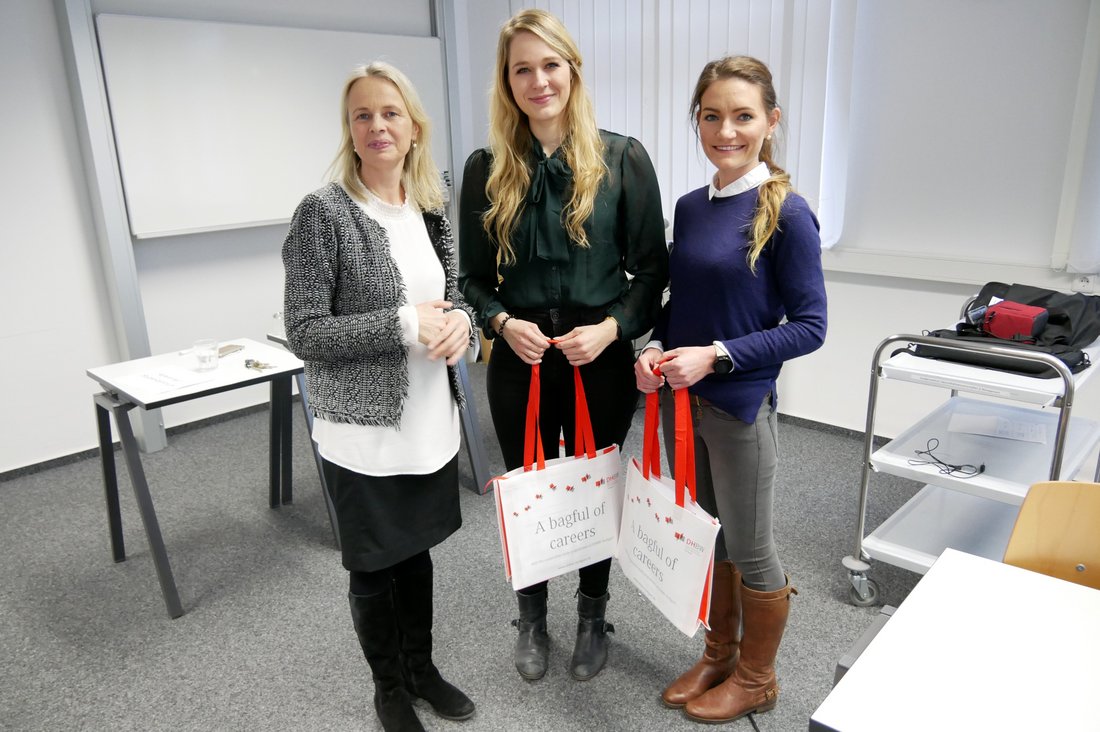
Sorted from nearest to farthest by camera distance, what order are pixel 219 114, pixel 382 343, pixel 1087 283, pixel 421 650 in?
pixel 382 343, pixel 421 650, pixel 1087 283, pixel 219 114

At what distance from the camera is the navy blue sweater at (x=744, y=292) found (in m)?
1.48

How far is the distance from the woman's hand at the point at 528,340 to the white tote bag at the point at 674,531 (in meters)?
0.24

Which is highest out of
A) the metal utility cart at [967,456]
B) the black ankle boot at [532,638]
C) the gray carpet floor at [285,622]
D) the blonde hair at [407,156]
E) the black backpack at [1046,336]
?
the blonde hair at [407,156]

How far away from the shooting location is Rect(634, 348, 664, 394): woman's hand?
5.15 feet

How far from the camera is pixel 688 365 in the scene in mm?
1484

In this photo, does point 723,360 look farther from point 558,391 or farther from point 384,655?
point 384,655

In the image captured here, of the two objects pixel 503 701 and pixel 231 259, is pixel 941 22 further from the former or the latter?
pixel 231 259

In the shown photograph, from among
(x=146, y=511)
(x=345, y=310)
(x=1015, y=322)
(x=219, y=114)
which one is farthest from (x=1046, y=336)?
(x=219, y=114)

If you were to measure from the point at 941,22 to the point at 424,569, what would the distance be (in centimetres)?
276

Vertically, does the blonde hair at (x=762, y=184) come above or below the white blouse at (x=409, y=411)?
above

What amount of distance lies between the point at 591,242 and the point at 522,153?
243 millimetres

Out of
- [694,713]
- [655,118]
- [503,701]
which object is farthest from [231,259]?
[694,713]

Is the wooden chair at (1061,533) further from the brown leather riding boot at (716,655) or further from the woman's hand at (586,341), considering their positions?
the woman's hand at (586,341)

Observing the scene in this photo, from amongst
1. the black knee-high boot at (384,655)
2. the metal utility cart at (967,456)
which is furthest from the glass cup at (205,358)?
the metal utility cart at (967,456)
